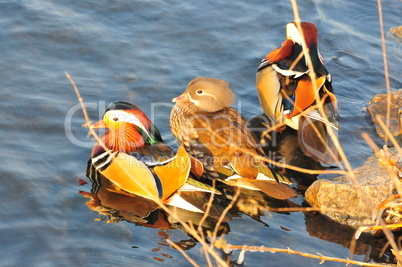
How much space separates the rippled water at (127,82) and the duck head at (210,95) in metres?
0.60

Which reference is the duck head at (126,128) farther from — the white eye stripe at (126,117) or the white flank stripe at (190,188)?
the white flank stripe at (190,188)

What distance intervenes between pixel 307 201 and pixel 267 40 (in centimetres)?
352

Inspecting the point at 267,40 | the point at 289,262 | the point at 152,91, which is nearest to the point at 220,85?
the point at 152,91

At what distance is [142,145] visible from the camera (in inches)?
221

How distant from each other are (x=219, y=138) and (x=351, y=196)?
49.2 inches

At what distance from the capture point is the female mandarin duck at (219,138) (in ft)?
18.1

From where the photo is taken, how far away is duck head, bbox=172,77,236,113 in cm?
588

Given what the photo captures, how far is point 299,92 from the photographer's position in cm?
652

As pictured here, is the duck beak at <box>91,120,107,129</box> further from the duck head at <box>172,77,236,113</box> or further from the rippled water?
the duck head at <box>172,77,236,113</box>

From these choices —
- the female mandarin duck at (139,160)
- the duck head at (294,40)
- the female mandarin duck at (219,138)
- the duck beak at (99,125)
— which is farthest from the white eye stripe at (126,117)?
the duck head at (294,40)

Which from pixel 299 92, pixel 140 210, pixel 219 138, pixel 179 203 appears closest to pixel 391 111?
pixel 299 92

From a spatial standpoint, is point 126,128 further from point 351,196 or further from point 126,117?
point 351,196

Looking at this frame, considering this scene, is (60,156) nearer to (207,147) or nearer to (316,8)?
(207,147)

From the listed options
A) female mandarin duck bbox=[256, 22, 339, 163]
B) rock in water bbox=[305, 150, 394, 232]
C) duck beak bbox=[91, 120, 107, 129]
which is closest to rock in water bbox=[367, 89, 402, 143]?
female mandarin duck bbox=[256, 22, 339, 163]
